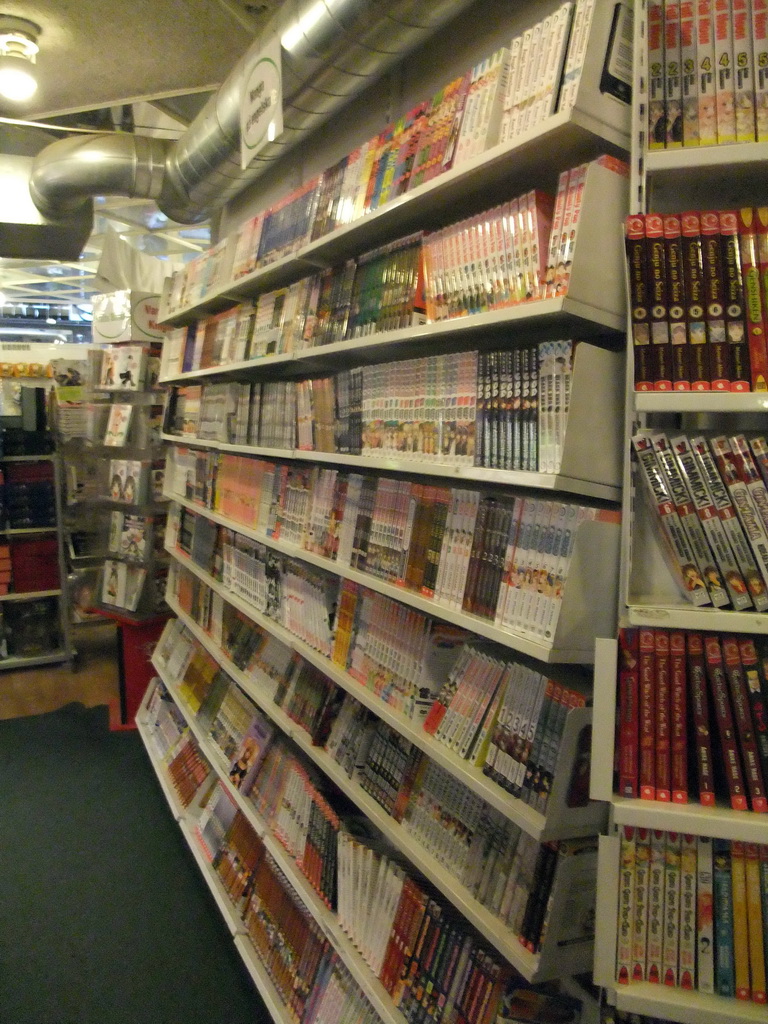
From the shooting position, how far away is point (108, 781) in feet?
11.7

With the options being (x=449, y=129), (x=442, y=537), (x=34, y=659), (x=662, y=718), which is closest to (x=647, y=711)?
(x=662, y=718)

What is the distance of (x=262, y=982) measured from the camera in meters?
2.08

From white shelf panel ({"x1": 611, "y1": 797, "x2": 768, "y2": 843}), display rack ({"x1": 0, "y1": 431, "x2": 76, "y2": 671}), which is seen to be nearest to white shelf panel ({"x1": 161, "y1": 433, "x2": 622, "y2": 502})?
white shelf panel ({"x1": 611, "y1": 797, "x2": 768, "y2": 843})

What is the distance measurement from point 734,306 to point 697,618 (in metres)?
0.45

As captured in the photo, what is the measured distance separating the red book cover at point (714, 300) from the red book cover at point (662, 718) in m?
0.40

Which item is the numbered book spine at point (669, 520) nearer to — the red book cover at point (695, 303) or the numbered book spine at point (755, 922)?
the red book cover at point (695, 303)

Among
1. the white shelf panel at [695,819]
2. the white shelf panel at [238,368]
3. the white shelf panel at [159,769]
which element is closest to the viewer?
the white shelf panel at [695,819]

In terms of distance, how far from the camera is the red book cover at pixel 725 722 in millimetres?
1006

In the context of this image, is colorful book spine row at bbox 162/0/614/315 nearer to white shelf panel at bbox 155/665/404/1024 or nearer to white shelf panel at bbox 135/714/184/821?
white shelf panel at bbox 155/665/404/1024

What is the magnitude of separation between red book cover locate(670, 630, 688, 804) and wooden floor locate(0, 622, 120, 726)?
3.83 metres

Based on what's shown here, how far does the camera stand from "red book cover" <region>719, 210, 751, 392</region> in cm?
101

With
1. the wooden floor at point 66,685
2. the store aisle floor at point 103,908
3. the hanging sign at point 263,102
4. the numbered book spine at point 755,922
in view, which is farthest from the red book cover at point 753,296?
the wooden floor at point 66,685

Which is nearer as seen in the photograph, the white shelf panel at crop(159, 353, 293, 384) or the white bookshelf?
the white bookshelf

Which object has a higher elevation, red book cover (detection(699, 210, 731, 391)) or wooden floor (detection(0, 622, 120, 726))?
red book cover (detection(699, 210, 731, 391))
